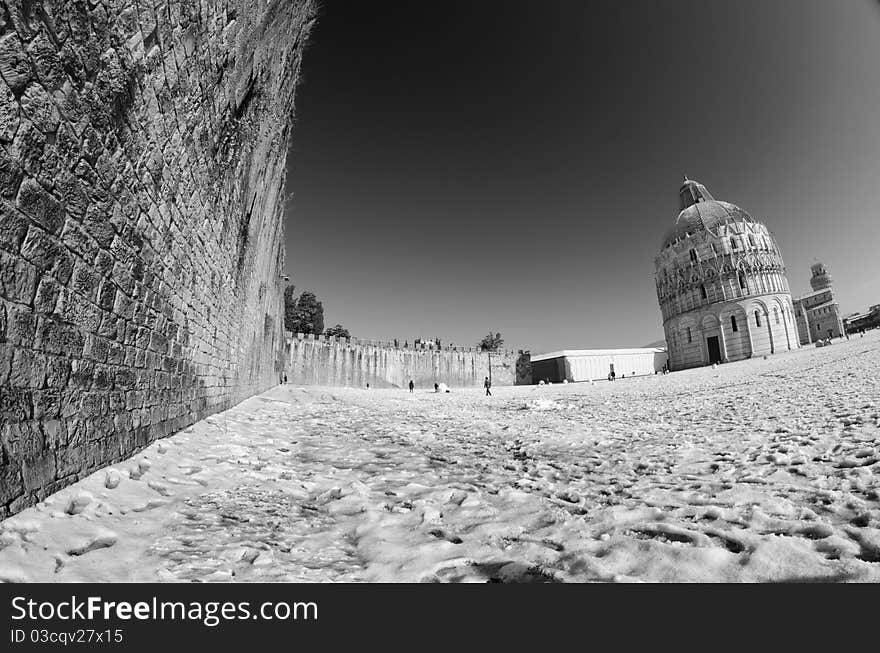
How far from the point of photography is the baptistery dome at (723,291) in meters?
38.1

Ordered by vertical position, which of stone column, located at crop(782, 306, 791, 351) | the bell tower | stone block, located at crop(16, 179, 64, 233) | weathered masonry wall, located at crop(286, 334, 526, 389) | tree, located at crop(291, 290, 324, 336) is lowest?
stone block, located at crop(16, 179, 64, 233)

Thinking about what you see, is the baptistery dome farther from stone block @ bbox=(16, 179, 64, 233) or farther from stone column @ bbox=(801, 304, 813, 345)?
stone block @ bbox=(16, 179, 64, 233)

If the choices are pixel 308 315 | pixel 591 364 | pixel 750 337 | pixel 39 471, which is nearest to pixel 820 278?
pixel 750 337

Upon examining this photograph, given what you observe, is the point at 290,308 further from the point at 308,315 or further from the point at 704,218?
the point at 704,218

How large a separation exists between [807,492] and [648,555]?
1.99m

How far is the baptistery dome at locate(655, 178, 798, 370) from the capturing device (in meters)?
38.1

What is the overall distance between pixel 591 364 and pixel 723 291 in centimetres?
1518

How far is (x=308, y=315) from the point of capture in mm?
49031

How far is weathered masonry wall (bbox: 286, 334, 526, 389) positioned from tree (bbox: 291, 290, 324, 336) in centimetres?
971

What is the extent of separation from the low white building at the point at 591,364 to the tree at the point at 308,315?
2822 centimetres

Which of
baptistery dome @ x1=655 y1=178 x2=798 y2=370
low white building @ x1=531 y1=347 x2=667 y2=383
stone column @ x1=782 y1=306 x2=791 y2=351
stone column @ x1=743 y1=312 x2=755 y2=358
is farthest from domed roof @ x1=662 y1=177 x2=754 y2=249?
low white building @ x1=531 y1=347 x2=667 y2=383

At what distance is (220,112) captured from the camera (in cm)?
614

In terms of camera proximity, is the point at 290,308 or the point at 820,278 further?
the point at 820,278
